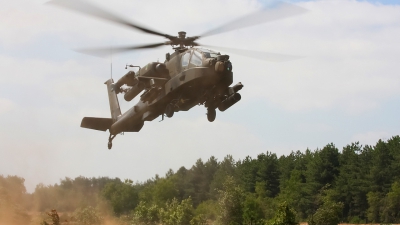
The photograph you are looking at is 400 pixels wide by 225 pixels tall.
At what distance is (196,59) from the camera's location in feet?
72.9

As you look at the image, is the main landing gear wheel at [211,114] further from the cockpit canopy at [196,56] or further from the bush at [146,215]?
the bush at [146,215]

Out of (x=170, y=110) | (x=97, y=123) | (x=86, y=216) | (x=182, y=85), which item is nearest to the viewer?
(x=182, y=85)

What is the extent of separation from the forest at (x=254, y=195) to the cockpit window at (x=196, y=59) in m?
26.3

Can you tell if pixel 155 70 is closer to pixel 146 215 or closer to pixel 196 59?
pixel 196 59

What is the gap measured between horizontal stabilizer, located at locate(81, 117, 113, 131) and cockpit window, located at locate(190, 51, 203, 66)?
7731 millimetres

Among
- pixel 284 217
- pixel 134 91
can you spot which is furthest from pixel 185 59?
pixel 284 217

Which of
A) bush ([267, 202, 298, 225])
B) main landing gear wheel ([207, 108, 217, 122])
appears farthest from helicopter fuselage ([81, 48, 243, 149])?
bush ([267, 202, 298, 225])

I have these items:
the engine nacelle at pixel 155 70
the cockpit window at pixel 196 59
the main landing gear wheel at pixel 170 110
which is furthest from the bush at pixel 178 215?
the cockpit window at pixel 196 59

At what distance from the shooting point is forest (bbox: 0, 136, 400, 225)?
55997 millimetres

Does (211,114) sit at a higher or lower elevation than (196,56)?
lower

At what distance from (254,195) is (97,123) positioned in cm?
5676

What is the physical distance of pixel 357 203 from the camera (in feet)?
252

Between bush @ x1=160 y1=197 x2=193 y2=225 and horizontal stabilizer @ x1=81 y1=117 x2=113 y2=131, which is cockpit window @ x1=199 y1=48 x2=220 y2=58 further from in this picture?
bush @ x1=160 y1=197 x2=193 y2=225

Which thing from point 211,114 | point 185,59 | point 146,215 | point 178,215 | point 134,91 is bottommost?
point 178,215
